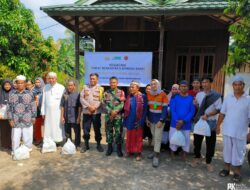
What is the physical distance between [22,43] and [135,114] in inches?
221

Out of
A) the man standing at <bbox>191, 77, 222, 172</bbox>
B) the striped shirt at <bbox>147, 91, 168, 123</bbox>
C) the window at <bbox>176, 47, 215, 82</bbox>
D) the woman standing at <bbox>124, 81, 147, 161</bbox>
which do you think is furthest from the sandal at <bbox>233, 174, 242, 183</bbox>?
the window at <bbox>176, 47, 215, 82</bbox>

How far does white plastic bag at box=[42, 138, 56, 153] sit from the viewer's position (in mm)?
5196

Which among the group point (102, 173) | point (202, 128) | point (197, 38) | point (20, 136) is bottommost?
point (102, 173)

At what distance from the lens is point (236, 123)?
379cm

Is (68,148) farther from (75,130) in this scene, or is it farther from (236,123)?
(236,123)

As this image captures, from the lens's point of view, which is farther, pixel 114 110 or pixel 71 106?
pixel 71 106

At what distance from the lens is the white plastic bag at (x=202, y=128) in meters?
4.16

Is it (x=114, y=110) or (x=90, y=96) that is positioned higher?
(x=90, y=96)

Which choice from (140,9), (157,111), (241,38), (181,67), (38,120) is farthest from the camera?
(181,67)

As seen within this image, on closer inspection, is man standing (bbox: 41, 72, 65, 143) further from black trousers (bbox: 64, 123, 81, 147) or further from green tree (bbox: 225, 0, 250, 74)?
green tree (bbox: 225, 0, 250, 74)

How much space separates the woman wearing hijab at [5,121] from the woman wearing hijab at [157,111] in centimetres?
312

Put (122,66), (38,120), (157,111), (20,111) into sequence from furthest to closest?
1. (122,66)
2. (38,120)
3. (20,111)
4. (157,111)

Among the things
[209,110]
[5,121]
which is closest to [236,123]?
[209,110]

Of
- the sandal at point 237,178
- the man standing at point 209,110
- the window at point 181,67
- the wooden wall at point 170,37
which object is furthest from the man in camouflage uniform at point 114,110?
the window at point 181,67
